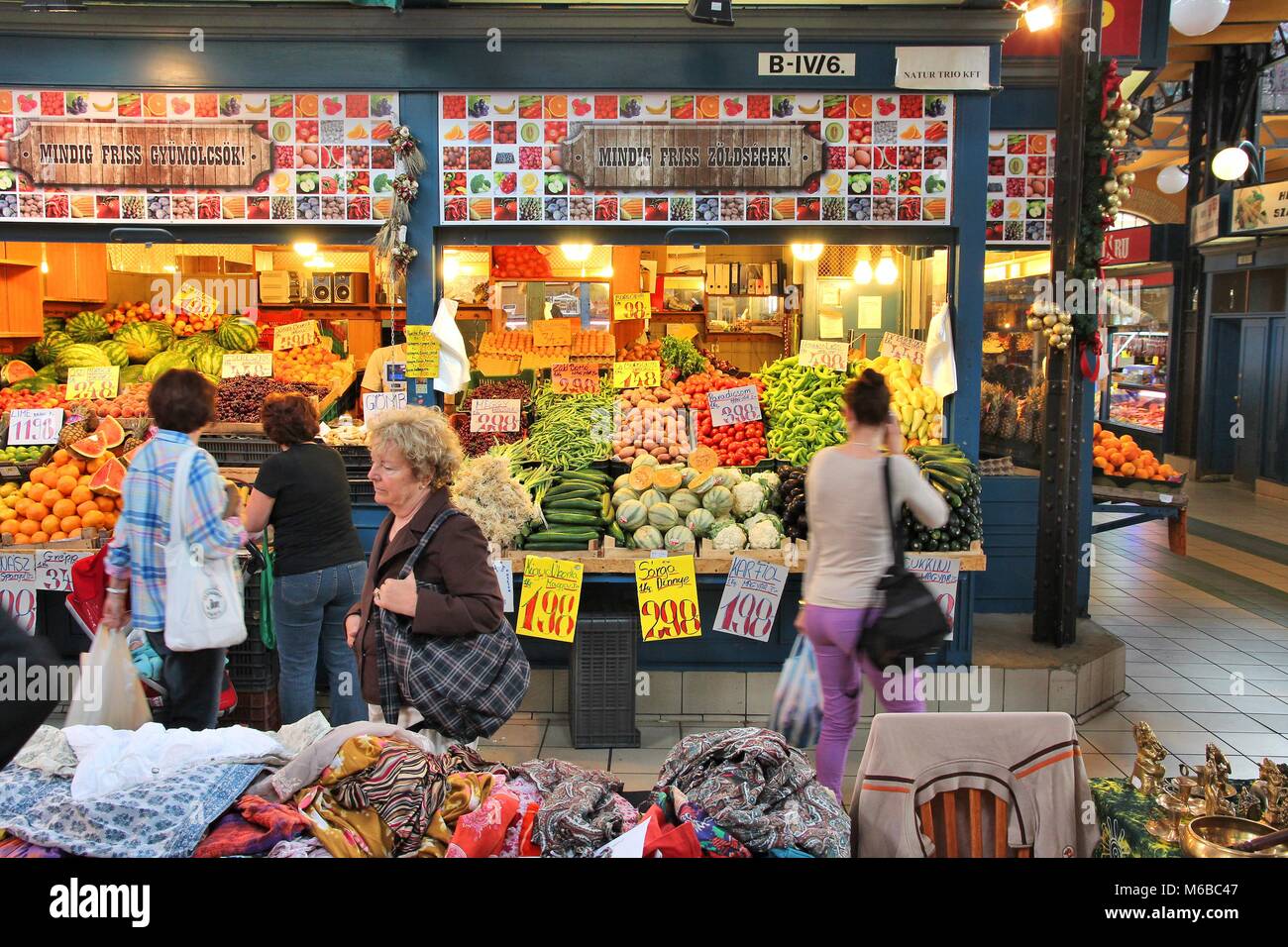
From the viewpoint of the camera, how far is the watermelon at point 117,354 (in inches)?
333

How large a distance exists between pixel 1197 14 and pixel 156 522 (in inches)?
327

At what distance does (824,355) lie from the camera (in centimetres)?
775

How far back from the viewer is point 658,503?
6223 millimetres

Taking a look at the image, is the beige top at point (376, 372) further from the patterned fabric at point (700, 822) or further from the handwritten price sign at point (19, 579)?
the patterned fabric at point (700, 822)

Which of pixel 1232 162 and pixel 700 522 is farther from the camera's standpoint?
pixel 1232 162

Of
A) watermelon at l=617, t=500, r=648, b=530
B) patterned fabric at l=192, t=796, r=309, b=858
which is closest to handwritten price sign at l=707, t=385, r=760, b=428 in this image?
watermelon at l=617, t=500, r=648, b=530

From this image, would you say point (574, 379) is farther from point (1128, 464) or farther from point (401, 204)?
point (1128, 464)

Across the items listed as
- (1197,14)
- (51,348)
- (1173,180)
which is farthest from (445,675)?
(1173,180)

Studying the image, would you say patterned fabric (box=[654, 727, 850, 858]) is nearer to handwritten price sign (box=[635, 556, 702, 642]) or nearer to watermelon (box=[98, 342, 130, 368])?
handwritten price sign (box=[635, 556, 702, 642])

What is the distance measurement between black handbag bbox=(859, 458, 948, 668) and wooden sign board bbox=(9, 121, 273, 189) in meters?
4.75

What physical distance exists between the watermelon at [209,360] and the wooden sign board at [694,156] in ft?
11.4

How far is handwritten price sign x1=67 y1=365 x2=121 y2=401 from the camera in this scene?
25.6ft

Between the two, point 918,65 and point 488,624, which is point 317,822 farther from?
point 918,65

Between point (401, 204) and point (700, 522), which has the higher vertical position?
point (401, 204)
